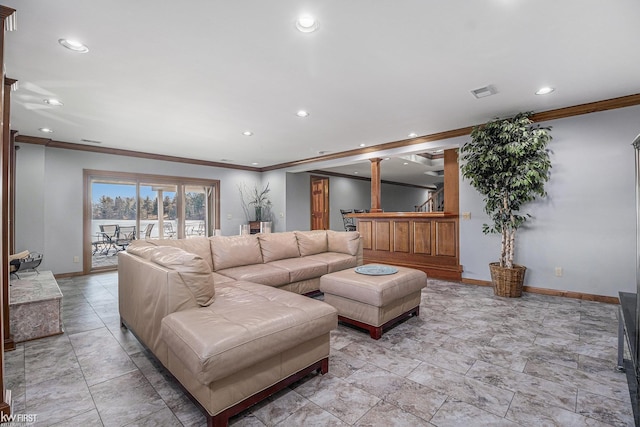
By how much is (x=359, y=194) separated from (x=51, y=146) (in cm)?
848

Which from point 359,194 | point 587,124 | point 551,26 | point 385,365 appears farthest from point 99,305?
point 359,194

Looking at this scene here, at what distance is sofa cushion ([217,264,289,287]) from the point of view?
10.4ft

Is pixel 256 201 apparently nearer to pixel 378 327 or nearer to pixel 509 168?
pixel 509 168

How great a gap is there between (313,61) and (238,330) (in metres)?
2.24

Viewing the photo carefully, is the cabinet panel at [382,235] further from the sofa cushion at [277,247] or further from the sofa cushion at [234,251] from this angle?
the sofa cushion at [234,251]

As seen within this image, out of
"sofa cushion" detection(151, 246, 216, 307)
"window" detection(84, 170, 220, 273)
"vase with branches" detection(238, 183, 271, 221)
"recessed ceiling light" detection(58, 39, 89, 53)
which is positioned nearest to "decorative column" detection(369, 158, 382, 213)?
"vase with branches" detection(238, 183, 271, 221)

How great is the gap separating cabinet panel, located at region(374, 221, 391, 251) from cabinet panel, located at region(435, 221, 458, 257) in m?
0.94

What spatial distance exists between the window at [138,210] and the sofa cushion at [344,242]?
4058 millimetres

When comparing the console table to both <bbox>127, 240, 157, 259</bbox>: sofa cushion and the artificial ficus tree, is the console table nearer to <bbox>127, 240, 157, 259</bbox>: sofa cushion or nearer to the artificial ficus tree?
<bbox>127, 240, 157, 259</bbox>: sofa cushion

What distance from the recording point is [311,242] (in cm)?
447

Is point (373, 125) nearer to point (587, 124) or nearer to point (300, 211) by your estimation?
point (587, 124)

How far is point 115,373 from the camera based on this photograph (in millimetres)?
2098

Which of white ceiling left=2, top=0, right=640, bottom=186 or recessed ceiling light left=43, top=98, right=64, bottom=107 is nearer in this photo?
white ceiling left=2, top=0, right=640, bottom=186

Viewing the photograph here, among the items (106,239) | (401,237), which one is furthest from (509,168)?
(106,239)
